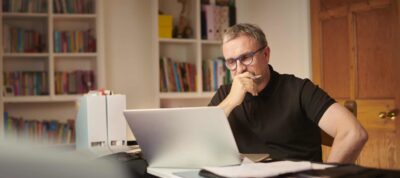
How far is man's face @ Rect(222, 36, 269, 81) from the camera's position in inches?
75.5

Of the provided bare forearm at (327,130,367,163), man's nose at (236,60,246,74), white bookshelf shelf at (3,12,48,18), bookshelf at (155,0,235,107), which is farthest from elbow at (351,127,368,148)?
white bookshelf shelf at (3,12,48,18)

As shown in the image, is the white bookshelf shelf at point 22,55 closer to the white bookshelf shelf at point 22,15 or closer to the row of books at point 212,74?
the white bookshelf shelf at point 22,15

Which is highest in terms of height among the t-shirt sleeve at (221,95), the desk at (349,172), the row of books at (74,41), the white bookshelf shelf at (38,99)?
the row of books at (74,41)

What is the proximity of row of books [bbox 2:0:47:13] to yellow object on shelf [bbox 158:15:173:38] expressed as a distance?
0.89 metres

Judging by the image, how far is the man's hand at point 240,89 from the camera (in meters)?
1.87

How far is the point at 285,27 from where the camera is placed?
12.2 feet

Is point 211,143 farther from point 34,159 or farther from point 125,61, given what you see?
point 125,61

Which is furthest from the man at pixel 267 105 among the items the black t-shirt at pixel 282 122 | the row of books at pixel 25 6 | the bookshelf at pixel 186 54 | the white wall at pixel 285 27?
the row of books at pixel 25 6

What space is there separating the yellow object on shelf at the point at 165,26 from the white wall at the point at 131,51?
0.33 feet

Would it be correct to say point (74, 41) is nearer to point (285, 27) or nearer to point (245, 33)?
point (285, 27)

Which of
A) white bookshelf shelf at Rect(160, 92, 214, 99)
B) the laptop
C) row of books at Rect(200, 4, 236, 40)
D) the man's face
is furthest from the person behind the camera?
row of books at Rect(200, 4, 236, 40)

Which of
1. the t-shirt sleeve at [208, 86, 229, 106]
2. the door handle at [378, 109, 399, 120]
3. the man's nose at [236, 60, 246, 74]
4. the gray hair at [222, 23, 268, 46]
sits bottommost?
the door handle at [378, 109, 399, 120]

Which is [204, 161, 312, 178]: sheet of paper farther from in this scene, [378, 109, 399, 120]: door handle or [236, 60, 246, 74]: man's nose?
[378, 109, 399, 120]: door handle

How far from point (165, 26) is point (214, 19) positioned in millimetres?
433
